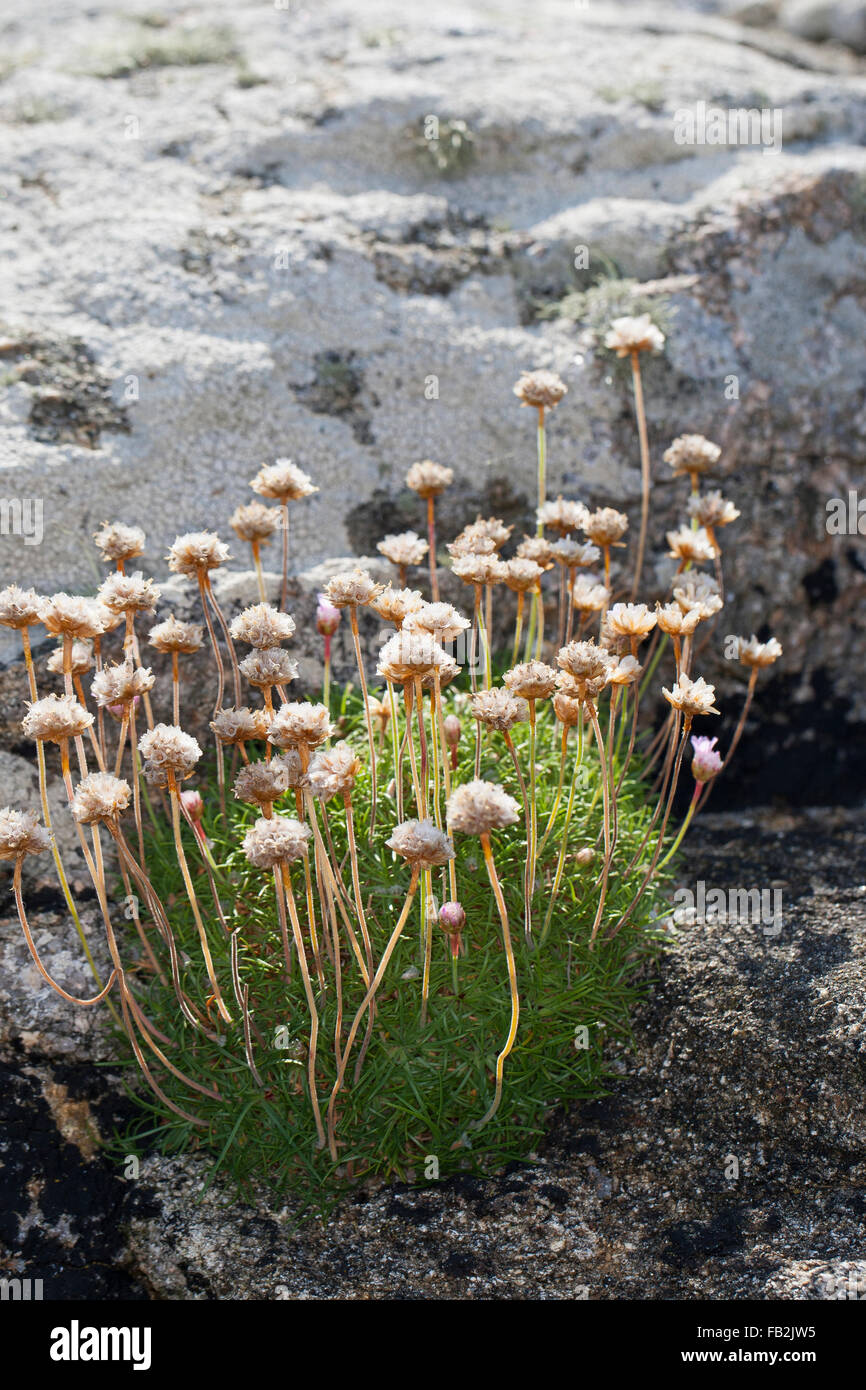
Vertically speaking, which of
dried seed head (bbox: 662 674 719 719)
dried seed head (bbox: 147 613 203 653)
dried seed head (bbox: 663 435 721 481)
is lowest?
dried seed head (bbox: 662 674 719 719)

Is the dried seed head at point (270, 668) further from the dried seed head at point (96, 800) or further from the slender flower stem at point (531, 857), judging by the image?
the slender flower stem at point (531, 857)

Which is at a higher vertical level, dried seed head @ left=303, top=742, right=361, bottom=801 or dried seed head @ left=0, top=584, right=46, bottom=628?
dried seed head @ left=0, top=584, right=46, bottom=628

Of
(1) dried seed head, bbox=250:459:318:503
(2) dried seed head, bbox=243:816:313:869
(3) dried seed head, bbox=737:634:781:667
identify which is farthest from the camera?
(3) dried seed head, bbox=737:634:781:667

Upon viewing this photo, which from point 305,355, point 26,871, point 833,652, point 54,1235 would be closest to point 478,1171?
point 54,1235

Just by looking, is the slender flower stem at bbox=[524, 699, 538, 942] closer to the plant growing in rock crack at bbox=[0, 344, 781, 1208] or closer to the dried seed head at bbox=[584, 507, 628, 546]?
the plant growing in rock crack at bbox=[0, 344, 781, 1208]

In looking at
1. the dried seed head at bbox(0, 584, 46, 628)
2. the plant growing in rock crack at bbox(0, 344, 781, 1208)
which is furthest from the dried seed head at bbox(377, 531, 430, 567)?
the dried seed head at bbox(0, 584, 46, 628)

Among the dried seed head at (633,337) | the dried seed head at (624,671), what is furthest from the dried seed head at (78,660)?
the dried seed head at (633,337)

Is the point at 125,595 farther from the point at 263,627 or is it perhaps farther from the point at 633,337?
the point at 633,337

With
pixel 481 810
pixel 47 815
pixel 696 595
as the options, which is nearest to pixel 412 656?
pixel 481 810
